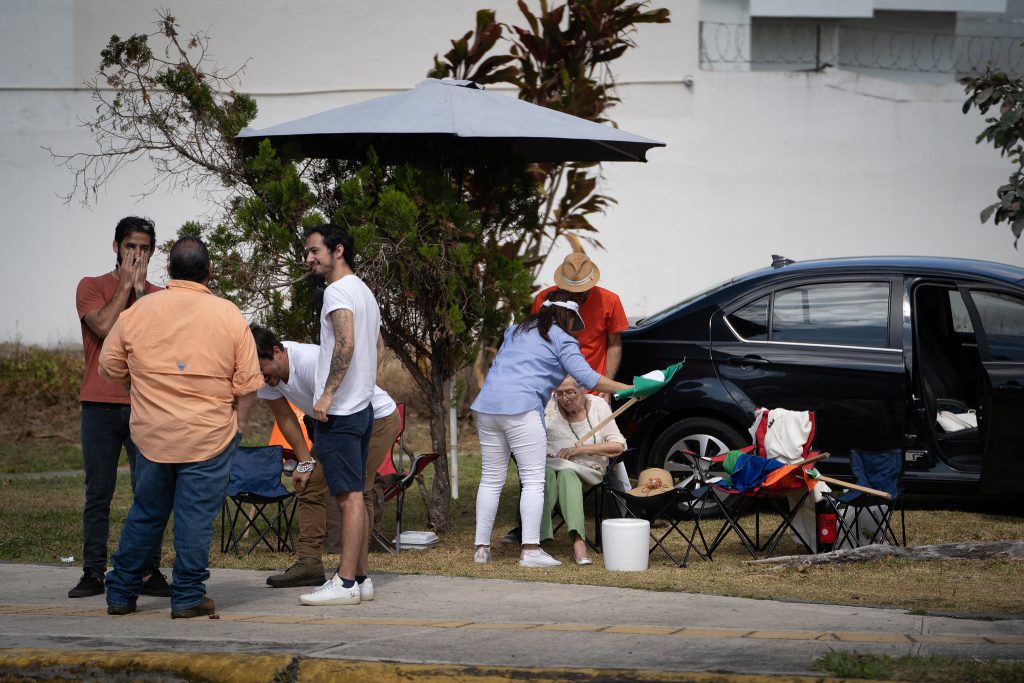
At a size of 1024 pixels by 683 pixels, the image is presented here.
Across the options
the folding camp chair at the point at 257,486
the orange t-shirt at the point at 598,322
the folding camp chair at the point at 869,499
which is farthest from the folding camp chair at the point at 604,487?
the folding camp chair at the point at 257,486

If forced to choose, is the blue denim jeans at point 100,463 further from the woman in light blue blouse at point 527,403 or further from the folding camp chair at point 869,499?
the folding camp chair at point 869,499

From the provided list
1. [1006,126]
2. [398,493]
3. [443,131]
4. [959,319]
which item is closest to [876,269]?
[959,319]

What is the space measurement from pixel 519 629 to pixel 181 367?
181 cm

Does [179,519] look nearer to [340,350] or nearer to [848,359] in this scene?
[340,350]

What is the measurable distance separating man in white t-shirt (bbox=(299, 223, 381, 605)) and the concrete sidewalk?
226 millimetres

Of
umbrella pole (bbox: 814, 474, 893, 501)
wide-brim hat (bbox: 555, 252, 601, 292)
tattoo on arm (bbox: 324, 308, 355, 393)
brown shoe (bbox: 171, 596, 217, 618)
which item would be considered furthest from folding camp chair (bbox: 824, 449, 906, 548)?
brown shoe (bbox: 171, 596, 217, 618)

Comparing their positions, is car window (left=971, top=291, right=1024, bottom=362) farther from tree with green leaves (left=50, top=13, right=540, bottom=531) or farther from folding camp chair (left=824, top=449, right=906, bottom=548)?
tree with green leaves (left=50, top=13, right=540, bottom=531)

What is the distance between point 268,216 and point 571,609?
11.4 ft

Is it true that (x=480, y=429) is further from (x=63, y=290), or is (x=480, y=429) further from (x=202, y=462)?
(x=63, y=290)

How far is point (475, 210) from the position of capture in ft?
28.0

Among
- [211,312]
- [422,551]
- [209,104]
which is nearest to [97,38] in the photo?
[209,104]

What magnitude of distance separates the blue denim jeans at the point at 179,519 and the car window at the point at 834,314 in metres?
4.27

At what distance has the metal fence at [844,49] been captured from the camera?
16.5m

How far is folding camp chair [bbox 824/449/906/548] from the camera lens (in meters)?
7.50
